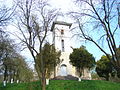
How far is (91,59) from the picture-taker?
34438 mm

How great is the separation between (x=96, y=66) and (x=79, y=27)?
91.9 feet

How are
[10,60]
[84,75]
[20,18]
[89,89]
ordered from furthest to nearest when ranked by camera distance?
[84,75] → [10,60] → [89,89] → [20,18]

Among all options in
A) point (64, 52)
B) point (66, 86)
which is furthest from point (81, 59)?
point (66, 86)

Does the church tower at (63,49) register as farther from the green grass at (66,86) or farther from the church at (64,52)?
the green grass at (66,86)

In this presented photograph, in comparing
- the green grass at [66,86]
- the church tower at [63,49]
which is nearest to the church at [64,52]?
the church tower at [63,49]

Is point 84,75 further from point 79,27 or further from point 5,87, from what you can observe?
point 79,27

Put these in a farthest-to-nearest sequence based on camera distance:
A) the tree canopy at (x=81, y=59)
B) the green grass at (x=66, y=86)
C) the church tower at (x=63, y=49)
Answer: the church tower at (x=63, y=49) → the tree canopy at (x=81, y=59) → the green grass at (x=66, y=86)

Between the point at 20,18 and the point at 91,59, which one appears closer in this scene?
the point at 20,18

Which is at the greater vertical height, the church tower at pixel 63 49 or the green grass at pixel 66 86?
the church tower at pixel 63 49

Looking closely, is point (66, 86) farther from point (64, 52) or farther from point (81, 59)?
point (64, 52)

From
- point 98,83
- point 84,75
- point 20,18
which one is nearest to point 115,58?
point 20,18

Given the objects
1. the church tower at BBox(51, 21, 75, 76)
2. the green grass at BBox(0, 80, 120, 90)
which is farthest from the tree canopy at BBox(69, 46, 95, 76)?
the green grass at BBox(0, 80, 120, 90)

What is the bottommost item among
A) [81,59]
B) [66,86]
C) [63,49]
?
[66,86]

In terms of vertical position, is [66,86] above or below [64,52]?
below
